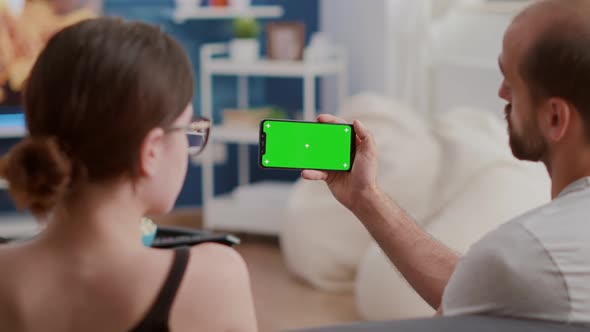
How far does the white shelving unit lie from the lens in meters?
4.55

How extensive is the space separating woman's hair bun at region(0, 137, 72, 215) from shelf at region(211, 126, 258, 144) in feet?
11.5

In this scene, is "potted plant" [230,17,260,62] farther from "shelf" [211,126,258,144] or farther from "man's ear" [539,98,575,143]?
"man's ear" [539,98,575,143]

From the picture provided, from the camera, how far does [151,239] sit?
1.72m

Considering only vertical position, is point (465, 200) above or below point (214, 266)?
below

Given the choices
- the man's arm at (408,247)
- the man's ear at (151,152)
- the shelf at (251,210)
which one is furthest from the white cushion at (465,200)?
the man's ear at (151,152)

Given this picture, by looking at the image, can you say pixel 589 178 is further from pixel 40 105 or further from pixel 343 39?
pixel 343 39

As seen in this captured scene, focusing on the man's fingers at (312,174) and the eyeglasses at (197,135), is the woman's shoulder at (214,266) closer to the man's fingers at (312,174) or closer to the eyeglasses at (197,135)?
the eyeglasses at (197,135)

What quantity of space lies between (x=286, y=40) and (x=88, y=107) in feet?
12.1

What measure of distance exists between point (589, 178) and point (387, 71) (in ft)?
11.1

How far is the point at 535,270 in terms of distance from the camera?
1.18 metres

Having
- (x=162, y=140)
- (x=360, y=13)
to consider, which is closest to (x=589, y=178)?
(x=162, y=140)

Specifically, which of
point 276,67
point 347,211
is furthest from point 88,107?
point 276,67

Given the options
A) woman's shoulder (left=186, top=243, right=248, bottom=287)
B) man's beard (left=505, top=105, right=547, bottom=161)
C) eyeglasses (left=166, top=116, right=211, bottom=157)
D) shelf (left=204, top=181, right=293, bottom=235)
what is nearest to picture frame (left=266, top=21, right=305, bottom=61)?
shelf (left=204, top=181, right=293, bottom=235)

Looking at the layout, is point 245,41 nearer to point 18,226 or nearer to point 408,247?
point 18,226
